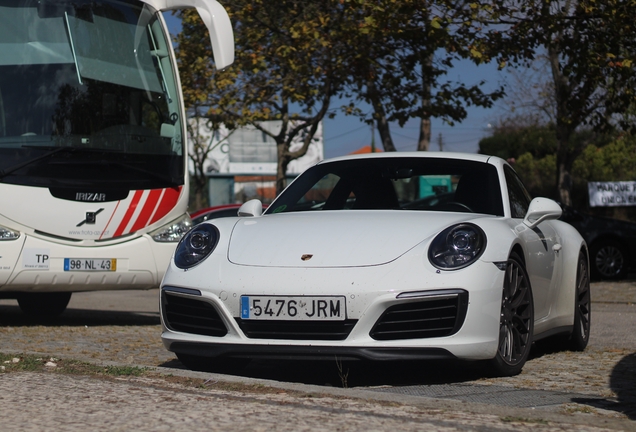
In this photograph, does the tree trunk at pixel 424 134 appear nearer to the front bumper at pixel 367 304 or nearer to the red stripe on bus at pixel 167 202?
the red stripe on bus at pixel 167 202

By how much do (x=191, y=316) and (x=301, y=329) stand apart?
2.27ft

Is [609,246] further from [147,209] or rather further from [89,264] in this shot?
[89,264]

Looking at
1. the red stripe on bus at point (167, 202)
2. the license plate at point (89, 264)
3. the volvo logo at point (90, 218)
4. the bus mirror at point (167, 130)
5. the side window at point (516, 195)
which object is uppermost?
the bus mirror at point (167, 130)

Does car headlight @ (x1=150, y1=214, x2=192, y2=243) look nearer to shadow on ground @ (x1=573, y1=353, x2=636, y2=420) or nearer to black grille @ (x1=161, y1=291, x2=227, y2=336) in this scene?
black grille @ (x1=161, y1=291, x2=227, y2=336)

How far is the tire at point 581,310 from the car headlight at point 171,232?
3651mm

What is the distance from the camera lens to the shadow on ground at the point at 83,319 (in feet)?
32.9

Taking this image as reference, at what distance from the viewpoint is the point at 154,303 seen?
44.5 feet

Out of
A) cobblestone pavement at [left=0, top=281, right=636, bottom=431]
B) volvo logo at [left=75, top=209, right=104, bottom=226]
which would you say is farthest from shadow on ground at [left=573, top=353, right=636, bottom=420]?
volvo logo at [left=75, top=209, right=104, bottom=226]

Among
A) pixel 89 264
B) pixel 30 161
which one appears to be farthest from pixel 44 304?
pixel 30 161

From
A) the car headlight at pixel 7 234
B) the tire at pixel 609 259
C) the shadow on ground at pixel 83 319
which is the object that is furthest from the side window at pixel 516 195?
the tire at pixel 609 259

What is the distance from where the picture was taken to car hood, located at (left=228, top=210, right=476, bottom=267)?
17.9 feet

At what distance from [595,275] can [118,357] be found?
1146 centimetres

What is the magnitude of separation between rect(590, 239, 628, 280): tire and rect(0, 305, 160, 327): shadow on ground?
314 inches

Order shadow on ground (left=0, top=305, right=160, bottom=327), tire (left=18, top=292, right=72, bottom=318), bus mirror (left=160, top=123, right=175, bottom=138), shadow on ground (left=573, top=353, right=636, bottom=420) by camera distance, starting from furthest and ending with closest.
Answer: tire (left=18, top=292, right=72, bottom=318)
shadow on ground (left=0, top=305, right=160, bottom=327)
bus mirror (left=160, top=123, right=175, bottom=138)
shadow on ground (left=573, top=353, right=636, bottom=420)
